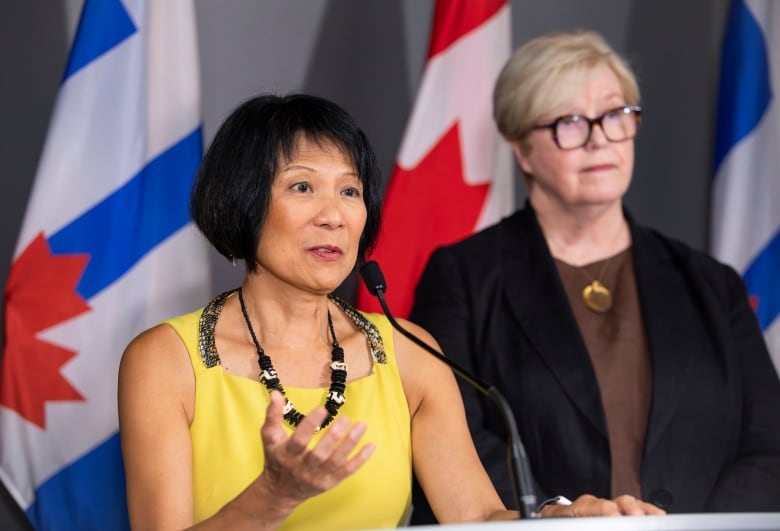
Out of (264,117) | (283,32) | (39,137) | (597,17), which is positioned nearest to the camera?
(264,117)

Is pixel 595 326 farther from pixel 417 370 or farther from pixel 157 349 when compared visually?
pixel 157 349

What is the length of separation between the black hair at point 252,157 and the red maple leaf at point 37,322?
0.81 meters

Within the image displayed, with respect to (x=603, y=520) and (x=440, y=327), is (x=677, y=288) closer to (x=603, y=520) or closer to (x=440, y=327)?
(x=440, y=327)

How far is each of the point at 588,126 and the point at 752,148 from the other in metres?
0.88

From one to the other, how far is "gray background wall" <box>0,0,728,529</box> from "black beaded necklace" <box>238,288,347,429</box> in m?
1.34

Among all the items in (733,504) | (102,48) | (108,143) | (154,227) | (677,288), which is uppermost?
(102,48)

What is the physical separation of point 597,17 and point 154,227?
1.74m

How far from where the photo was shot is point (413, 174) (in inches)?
127

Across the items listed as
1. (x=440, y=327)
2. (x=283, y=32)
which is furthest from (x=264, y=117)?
(x=283, y=32)

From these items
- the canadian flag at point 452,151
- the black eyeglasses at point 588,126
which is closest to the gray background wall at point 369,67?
the canadian flag at point 452,151

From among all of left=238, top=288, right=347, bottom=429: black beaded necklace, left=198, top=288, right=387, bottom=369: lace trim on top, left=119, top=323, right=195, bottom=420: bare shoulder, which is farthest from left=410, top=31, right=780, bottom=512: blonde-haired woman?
left=119, top=323, right=195, bottom=420: bare shoulder

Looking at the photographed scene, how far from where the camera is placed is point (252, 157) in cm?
202

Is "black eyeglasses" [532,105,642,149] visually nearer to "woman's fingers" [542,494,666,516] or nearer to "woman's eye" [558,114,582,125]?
"woman's eye" [558,114,582,125]

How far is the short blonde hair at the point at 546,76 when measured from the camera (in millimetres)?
2828
